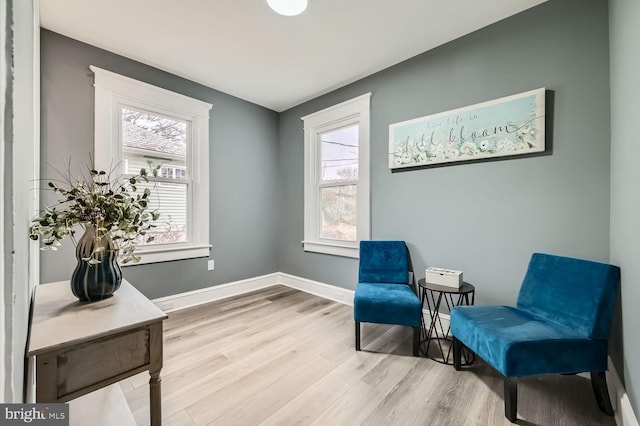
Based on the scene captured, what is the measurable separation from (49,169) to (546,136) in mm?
3867

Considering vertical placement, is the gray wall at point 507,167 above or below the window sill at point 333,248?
above

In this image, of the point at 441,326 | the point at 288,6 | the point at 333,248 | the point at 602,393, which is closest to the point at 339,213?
the point at 333,248

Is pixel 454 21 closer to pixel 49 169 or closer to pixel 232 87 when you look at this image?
pixel 232 87

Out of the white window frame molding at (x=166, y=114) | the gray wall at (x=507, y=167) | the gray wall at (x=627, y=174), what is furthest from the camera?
the white window frame molding at (x=166, y=114)

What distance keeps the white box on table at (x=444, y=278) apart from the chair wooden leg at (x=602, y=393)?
810 millimetres

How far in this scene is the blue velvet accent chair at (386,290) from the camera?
2.04 m

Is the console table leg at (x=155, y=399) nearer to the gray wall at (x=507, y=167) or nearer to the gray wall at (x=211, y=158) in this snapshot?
the gray wall at (x=211, y=158)

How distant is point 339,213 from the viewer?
130 inches

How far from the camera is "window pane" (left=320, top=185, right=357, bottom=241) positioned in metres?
3.18

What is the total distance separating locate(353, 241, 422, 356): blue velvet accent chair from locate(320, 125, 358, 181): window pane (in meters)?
0.98

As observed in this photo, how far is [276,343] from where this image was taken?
223 cm

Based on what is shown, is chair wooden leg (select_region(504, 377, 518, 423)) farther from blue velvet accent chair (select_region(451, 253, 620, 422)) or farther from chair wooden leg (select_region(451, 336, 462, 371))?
chair wooden leg (select_region(451, 336, 462, 371))

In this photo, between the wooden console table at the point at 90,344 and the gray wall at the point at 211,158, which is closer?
the wooden console table at the point at 90,344

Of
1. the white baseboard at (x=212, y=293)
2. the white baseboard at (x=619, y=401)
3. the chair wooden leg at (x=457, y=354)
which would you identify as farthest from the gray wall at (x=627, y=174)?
the white baseboard at (x=212, y=293)
